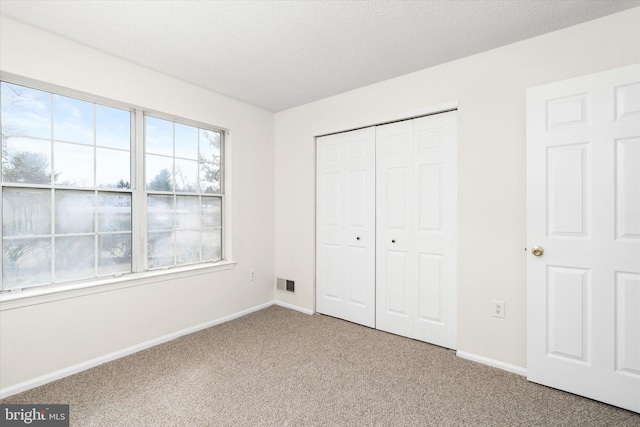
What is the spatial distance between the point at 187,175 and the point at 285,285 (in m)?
1.77

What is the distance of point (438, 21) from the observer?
202 centimetres

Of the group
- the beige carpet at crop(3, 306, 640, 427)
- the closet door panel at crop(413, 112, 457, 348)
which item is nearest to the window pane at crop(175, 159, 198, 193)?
the beige carpet at crop(3, 306, 640, 427)

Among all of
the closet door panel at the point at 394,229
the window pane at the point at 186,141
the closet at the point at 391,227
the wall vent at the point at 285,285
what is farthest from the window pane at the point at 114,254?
the closet door panel at the point at 394,229

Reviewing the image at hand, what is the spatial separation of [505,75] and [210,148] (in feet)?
9.48

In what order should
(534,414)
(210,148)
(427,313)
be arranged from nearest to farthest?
(534,414) → (427,313) → (210,148)

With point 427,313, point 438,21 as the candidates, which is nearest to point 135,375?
point 427,313

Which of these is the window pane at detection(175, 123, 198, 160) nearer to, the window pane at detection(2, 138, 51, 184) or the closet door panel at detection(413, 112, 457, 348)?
the window pane at detection(2, 138, 51, 184)

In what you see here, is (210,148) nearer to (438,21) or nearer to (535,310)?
(438,21)

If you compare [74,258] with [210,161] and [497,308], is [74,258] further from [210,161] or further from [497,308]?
[497,308]

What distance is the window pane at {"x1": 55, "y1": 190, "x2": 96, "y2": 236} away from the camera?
2.28 metres

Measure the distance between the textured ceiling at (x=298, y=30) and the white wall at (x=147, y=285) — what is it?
172 mm

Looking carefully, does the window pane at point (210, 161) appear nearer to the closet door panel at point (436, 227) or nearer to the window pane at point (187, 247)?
the window pane at point (187, 247)

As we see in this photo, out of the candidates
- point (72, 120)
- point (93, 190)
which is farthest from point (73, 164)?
point (72, 120)

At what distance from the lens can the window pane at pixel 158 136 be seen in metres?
2.82
